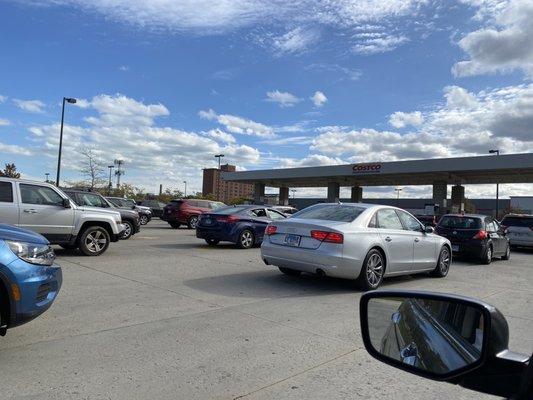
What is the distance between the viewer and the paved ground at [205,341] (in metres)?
4.07

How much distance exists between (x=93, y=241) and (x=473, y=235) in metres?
10.8

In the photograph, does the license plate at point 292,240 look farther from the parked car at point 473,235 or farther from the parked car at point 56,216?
the parked car at point 473,235

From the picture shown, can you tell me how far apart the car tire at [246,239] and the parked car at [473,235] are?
19.2ft

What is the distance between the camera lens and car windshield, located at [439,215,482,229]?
1522 cm

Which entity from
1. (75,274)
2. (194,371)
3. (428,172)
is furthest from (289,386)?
(428,172)

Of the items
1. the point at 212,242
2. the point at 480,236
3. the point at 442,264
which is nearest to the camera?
the point at 442,264

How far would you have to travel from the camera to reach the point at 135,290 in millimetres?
7801

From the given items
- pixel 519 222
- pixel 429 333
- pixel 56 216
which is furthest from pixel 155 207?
pixel 429 333

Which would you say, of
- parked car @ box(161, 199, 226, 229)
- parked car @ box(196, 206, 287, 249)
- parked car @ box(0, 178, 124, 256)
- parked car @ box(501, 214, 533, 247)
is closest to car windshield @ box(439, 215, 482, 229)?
parked car @ box(196, 206, 287, 249)

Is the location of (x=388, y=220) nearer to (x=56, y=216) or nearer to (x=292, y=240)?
(x=292, y=240)

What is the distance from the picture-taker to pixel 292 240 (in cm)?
863

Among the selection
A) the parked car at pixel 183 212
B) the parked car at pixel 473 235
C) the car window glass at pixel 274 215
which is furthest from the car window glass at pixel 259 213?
the parked car at pixel 183 212

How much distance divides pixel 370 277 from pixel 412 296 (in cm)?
675

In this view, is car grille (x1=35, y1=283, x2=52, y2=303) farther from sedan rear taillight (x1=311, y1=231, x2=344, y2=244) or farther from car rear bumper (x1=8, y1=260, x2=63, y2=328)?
sedan rear taillight (x1=311, y1=231, x2=344, y2=244)
